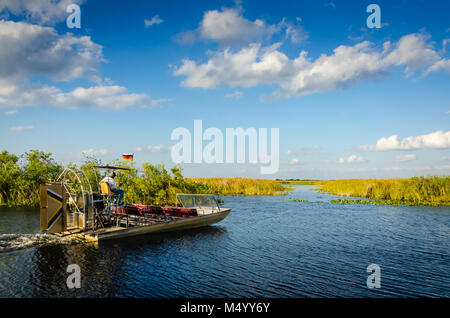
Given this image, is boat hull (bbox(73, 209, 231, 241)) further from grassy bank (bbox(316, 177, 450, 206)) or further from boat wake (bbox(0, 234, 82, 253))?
grassy bank (bbox(316, 177, 450, 206))

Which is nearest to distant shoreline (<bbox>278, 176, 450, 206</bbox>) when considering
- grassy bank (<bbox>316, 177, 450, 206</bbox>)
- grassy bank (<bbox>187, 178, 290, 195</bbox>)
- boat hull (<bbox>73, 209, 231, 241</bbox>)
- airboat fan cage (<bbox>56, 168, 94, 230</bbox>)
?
grassy bank (<bbox>316, 177, 450, 206</bbox>)

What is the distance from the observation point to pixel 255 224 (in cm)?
2625

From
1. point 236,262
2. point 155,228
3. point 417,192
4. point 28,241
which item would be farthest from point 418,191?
point 28,241

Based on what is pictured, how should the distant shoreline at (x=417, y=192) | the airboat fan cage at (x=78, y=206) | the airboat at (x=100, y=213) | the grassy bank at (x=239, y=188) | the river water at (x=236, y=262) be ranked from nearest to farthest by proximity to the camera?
the river water at (x=236, y=262) → the airboat at (x=100, y=213) → the airboat fan cage at (x=78, y=206) → the distant shoreline at (x=417, y=192) → the grassy bank at (x=239, y=188)

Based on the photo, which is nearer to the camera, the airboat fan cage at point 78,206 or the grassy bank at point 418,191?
the airboat fan cage at point 78,206

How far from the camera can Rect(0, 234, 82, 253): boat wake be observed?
634 inches

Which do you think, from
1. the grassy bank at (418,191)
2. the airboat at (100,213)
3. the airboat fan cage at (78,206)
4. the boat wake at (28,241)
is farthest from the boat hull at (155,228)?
the grassy bank at (418,191)

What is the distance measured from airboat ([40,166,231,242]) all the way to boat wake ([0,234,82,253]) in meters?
0.49

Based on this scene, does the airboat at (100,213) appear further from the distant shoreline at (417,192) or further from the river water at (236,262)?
the distant shoreline at (417,192)

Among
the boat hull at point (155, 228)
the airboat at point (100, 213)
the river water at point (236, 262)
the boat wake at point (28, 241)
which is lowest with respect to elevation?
the river water at point (236, 262)

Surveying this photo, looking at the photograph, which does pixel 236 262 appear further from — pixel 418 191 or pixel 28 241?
pixel 418 191

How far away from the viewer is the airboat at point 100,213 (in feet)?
52.8

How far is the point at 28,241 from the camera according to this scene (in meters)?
17.1
